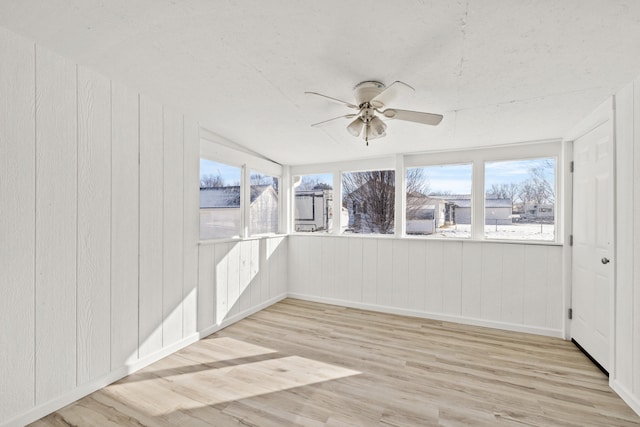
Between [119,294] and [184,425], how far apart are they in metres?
1.11

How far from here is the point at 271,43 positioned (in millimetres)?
1752

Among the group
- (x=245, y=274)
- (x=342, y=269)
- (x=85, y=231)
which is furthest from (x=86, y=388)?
(x=342, y=269)

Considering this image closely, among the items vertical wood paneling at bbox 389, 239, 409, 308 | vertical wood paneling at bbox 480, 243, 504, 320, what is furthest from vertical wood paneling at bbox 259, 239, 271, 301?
vertical wood paneling at bbox 480, 243, 504, 320

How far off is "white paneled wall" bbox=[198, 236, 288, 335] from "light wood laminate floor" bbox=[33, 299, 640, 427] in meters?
0.30

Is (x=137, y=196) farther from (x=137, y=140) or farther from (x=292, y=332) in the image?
(x=292, y=332)

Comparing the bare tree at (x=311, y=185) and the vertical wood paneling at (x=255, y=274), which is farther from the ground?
the bare tree at (x=311, y=185)

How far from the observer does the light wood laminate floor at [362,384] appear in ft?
6.14

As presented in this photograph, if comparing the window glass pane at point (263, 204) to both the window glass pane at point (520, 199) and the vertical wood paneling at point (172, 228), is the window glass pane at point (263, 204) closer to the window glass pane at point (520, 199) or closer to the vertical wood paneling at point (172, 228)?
the vertical wood paneling at point (172, 228)

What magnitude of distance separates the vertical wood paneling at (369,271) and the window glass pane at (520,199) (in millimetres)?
1443

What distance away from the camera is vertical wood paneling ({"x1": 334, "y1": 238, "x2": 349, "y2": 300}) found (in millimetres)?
4289

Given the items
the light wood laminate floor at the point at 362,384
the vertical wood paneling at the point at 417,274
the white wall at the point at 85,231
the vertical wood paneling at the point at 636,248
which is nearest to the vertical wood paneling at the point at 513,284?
the light wood laminate floor at the point at 362,384

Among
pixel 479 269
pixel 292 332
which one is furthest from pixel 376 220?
pixel 292 332

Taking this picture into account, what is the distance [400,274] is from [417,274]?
0.73ft

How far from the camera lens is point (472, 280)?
11.6 feet
